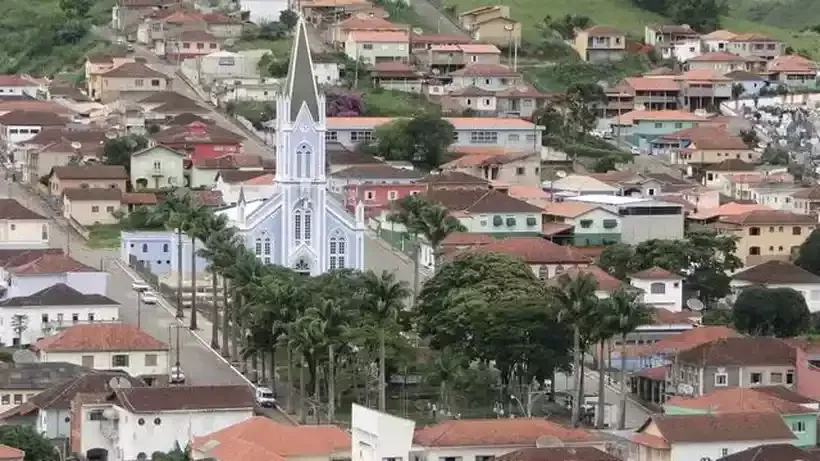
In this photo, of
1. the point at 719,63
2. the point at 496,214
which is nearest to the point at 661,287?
the point at 496,214

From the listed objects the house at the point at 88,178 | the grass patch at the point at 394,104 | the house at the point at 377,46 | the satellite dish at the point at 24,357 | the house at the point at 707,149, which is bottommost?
the satellite dish at the point at 24,357

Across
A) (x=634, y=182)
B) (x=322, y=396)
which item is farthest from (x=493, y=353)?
(x=634, y=182)

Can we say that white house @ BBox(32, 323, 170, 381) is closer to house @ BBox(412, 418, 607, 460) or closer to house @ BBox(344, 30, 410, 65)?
house @ BBox(412, 418, 607, 460)

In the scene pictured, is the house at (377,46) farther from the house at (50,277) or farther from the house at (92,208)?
the house at (50,277)

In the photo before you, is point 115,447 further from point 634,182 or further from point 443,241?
point 634,182

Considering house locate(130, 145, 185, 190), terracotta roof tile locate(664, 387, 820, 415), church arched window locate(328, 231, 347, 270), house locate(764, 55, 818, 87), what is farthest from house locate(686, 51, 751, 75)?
terracotta roof tile locate(664, 387, 820, 415)

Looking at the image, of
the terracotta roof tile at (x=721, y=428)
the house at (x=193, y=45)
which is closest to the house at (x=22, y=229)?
the terracotta roof tile at (x=721, y=428)
